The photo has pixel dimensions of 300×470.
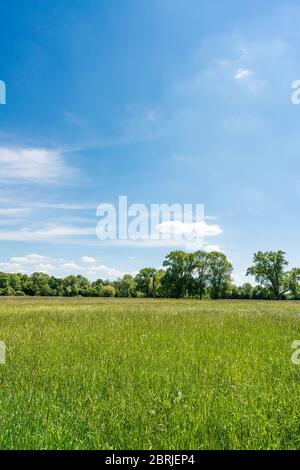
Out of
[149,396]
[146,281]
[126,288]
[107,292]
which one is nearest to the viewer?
[149,396]

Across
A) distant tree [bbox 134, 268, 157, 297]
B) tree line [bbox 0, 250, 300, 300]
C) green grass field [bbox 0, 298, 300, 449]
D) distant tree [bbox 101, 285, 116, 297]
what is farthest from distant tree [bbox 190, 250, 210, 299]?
green grass field [bbox 0, 298, 300, 449]

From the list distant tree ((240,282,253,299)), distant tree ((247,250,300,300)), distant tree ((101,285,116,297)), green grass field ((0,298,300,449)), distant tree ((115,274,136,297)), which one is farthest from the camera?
distant tree ((115,274,136,297))

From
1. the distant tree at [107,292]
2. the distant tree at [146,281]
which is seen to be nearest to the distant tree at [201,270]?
the distant tree at [146,281]

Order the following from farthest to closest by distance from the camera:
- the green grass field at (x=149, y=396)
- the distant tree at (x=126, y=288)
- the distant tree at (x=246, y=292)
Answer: the distant tree at (x=126, y=288) → the distant tree at (x=246, y=292) → the green grass field at (x=149, y=396)

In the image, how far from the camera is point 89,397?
439 centimetres

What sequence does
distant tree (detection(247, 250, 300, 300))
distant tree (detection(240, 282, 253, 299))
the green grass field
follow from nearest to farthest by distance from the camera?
1. the green grass field
2. distant tree (detection(247, 250, 300, 300))
3. distant tree (detection(240, 282, 253, 299))

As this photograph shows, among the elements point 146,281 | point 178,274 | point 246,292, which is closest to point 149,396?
point 178,274

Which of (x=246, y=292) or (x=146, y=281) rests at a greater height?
(x=146, y=281)

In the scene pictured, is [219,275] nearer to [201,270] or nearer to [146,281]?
[201,270]

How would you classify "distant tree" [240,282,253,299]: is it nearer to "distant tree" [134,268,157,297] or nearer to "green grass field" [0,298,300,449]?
"distant tree" [134,268,157,297]

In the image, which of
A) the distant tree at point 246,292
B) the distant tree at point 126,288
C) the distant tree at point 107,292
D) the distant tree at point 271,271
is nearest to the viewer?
the distant tree at point 271,271

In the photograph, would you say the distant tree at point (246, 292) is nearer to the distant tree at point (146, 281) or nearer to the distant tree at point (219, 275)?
the distant tree at point (219, 275)

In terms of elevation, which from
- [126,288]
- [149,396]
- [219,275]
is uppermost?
[219,275]
